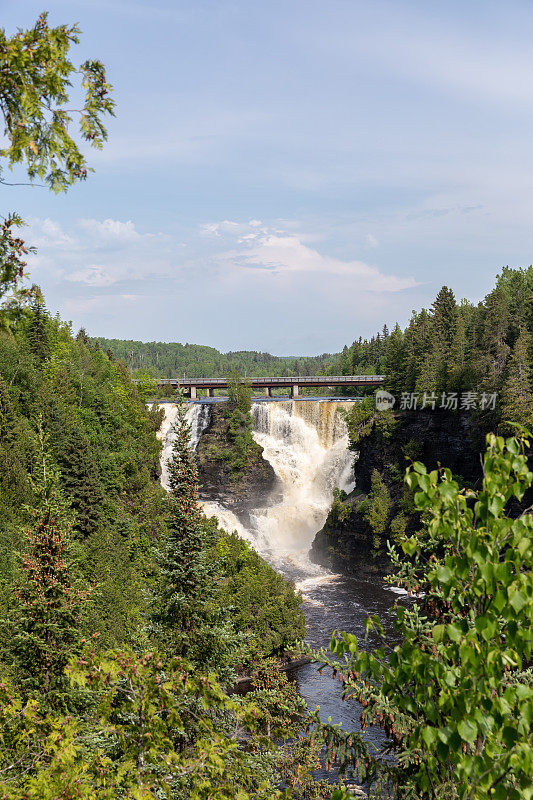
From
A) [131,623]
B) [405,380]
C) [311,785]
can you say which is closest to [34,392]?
[131,623]

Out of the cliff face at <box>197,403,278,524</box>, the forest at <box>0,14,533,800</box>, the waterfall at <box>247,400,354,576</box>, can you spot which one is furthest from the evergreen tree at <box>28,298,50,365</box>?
the waterfall at <box>247,400,354,576</box>

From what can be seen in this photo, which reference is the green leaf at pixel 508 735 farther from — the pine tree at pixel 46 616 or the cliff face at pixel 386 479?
the cliff face at pixel 386 479

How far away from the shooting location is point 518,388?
4822cm

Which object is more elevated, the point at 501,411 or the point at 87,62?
the point at 87,62

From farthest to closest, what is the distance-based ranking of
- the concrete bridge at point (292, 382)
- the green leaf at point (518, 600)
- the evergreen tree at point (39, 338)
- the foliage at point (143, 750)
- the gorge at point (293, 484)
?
the concrete bridge at point (292, 382), the evergreen tree at point (39, 338), the gorge at point (293, 484), the foliage at point (143, 750), the green leaf at point (518, 600)

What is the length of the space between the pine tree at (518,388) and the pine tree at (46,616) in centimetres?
3694

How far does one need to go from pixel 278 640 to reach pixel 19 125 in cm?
3489

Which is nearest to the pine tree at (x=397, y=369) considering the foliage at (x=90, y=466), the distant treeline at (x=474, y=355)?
the distant treeline at (x=474, y=355)

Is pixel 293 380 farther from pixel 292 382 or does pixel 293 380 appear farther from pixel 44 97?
pixel 44 97

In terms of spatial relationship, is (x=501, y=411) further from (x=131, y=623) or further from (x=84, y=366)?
(x=84, y=366)

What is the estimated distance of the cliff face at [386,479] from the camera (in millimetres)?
57938

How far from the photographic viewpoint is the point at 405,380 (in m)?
69.1

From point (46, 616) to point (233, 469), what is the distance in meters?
58.8

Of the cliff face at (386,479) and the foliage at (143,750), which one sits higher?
the foliage at (143,750)
